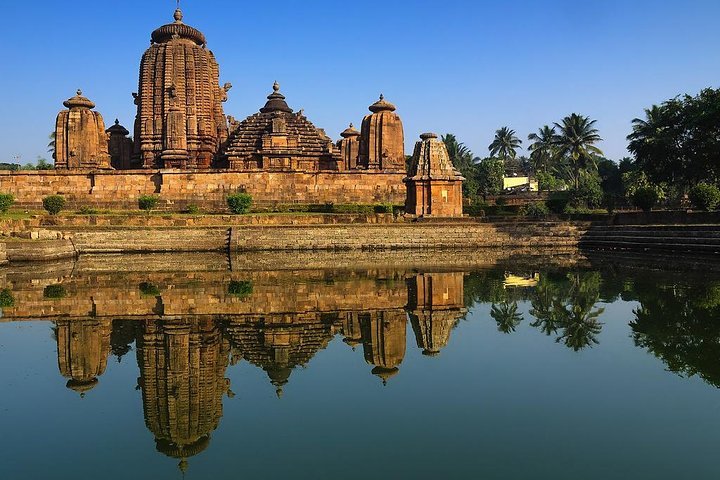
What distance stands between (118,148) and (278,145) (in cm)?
1366

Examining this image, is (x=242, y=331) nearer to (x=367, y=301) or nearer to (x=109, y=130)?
(x=367, y=301)

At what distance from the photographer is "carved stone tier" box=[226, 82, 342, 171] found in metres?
38.2

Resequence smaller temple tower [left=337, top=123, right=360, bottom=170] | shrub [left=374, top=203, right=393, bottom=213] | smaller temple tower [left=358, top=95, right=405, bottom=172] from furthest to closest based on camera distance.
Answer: smaller temple tower [left=337, top=123, right=360, bottom=170]
smaller temple tower [left=358, top=95, right=405, bottom=172]
shrub [left=374, top=203, right=393, bottom=213]

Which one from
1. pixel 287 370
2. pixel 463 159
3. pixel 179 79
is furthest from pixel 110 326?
pixel 463 159

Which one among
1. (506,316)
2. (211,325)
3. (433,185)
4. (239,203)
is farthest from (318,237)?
(211,325)

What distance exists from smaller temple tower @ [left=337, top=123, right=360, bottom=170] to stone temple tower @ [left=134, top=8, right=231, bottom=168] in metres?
12.6

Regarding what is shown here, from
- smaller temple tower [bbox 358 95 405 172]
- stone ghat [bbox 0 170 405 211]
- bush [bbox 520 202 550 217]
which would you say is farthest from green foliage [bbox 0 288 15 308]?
bush [bbox 520 202 550 217]

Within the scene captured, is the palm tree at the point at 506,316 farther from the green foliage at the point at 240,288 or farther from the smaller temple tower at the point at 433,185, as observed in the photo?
the smaller temple tower at the point at 433,185

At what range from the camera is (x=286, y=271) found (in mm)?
20203

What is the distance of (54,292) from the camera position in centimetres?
1576

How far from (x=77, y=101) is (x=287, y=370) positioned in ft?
121

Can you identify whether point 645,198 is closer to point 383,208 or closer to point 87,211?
point 383,208

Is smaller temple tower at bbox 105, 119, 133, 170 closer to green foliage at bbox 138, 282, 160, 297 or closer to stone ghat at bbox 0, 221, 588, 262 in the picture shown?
stone ghat at bbox 0, 221, 588, 262

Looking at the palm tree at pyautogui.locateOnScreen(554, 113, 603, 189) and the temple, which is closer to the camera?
the temple
